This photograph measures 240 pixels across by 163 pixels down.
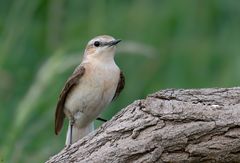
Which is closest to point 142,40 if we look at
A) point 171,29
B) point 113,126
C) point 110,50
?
point 171,29

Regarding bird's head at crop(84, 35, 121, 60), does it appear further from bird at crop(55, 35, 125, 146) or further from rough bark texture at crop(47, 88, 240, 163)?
rough bark texture at crop(47, 88, 240, 163)

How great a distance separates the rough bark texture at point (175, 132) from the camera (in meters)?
6.38

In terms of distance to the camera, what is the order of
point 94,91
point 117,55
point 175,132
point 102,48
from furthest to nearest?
point 117,55 < point 102,48 < point 94,91 < point 175,132

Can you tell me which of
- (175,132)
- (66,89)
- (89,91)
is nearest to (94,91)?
(89,91)

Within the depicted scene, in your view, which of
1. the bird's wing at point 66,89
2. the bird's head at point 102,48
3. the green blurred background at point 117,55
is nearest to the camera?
the bird's wing at point 66,89

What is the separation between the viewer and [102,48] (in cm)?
868

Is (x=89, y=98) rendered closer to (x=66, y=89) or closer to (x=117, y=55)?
(x=66, y=89)

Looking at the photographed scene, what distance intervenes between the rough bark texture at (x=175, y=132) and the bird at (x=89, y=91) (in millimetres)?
1915

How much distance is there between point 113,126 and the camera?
6.56 m

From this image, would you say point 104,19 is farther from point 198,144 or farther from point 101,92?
point 198,144

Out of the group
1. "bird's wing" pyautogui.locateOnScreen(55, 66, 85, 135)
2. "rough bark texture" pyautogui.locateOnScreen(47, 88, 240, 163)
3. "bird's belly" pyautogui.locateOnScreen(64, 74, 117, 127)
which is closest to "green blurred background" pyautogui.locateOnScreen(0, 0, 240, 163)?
"bird's wing" pyautogui.locateOnScreen(55, 66, 85, 135)

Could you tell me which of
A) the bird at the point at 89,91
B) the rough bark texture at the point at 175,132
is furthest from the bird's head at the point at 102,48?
the rough bark texture at the point at 175,132

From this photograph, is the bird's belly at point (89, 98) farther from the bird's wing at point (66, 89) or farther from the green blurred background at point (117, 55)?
the green blurred background at point (117, 55)

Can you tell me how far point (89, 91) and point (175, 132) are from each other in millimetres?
2158
